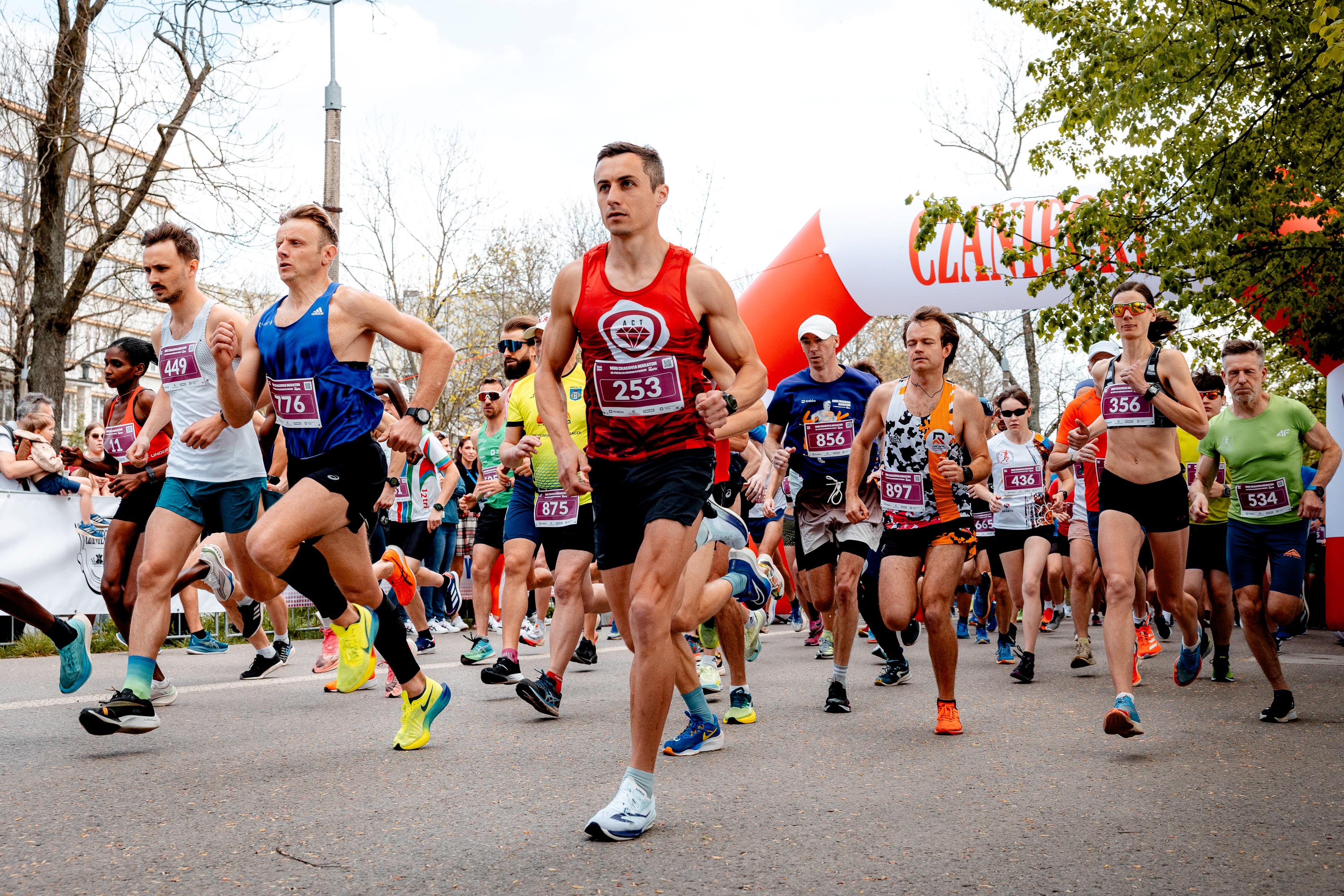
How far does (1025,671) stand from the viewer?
8867 millimetres

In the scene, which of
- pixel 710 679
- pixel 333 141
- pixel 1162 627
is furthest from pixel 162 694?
pixel 333 141

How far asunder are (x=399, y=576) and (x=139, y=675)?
2903 mm

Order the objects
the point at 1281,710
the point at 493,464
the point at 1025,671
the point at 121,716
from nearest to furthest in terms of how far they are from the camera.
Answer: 1. the point at 121,716
2. the point at 1281,710
3. the point at 1025,671
4. the point at 493,464

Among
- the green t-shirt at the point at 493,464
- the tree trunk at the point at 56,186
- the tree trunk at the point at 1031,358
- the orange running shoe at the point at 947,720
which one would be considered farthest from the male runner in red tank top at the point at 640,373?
the tree trunk at the point at 1031,358

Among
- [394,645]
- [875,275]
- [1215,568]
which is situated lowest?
[394,645]

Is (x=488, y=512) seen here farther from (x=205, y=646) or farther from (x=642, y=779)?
(x=642, y=779)

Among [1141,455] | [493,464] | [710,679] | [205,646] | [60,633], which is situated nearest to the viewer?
[60,633]

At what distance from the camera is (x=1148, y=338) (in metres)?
6.79

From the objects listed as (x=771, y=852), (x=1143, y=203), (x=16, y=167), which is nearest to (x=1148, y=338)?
(x=771, y=852)

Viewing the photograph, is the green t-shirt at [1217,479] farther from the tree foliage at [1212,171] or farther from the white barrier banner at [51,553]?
the white barrier banner at [51,553]

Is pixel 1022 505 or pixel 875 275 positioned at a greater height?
pixel 875 275

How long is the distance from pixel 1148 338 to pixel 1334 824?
125 inches

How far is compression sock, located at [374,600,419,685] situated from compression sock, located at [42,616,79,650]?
5.43 feet

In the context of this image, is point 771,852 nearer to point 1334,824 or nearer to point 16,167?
point 1334,824
